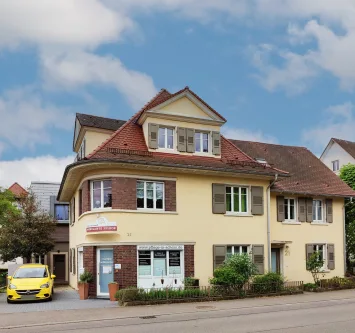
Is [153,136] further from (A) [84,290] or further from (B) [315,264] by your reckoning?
(B) [315,264]

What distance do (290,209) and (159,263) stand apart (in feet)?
31.2

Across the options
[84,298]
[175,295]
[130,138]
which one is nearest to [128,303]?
[175,295]

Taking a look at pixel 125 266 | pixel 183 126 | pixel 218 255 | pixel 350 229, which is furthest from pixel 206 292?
pixel 350 229

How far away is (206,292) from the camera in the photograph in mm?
20891

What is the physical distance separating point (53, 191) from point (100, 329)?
2678 centimetres

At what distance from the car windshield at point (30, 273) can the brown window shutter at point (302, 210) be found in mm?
14358

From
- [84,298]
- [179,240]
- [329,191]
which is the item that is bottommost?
[84,298]

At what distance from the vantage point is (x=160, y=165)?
2220 centimetres

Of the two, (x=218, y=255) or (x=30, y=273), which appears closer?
(x=30, y=273)

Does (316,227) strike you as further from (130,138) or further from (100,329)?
(100,329)

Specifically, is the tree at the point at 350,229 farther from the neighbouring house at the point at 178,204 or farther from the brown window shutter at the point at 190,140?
the brown window shutter at the point at 190,140

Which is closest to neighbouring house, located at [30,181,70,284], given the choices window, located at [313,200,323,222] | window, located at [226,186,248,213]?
window, located at [226,186,248,213]

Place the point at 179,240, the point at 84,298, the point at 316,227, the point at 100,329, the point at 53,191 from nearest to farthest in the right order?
the point at 100,329 < the point at 84,298 < the point at 179,240 < the point at 316,227 < the point at 53,191

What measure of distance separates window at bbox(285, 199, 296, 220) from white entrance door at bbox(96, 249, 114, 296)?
11.0 metres
